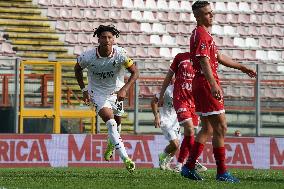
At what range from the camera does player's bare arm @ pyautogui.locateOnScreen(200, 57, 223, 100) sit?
10.8 metres

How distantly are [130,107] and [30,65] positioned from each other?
234 cm

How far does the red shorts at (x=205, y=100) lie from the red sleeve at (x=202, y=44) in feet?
1.15

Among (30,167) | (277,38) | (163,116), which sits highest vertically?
(277,38)

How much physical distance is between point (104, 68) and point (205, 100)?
8.23ft

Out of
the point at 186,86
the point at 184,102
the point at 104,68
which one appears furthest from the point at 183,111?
the point at 104,68

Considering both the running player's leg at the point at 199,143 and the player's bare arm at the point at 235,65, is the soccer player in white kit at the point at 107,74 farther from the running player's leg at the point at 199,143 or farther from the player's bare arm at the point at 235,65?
the player's bare arm at the point at 235,65

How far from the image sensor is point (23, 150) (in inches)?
718

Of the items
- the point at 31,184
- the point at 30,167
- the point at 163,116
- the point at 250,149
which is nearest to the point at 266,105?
the point at 250,149

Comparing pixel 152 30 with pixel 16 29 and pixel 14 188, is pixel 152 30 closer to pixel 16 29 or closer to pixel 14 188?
pixel 16 29

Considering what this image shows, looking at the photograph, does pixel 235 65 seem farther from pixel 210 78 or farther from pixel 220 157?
pixel 220 157

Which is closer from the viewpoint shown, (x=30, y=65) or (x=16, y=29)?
(x=30, y=65)

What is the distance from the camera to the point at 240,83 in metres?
20.4

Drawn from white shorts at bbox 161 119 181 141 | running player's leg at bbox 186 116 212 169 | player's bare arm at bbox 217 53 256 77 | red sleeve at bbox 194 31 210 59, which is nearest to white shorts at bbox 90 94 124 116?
running player's leg at bbox 186 116 212 169

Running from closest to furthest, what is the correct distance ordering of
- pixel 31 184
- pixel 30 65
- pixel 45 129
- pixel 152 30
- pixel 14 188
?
pixel 14 188
pixel 31 184
pixel 30 65
pixel 45 129
pixel 152 30
